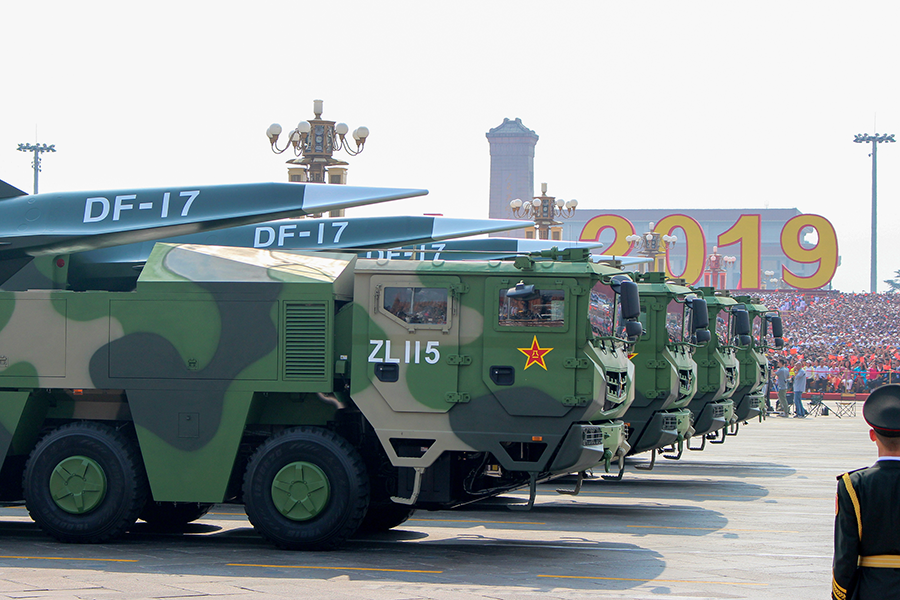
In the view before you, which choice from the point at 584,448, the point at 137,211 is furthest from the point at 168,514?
the point at 137,211

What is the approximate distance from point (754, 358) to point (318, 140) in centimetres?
1069

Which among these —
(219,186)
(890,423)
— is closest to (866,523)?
(890,423)

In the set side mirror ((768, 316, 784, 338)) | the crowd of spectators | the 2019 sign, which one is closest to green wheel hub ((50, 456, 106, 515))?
side mirror ((768, 316, 784, 338))

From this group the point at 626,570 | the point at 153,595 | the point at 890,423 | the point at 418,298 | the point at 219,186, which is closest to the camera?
the point at 890,423

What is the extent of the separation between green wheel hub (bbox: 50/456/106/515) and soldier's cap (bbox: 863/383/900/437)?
7.57 m

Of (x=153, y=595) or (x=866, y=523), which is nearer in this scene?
(x=866, y=523)

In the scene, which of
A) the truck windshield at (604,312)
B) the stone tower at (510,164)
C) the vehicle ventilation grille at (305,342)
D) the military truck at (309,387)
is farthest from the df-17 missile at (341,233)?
the stone tower at (510,164)

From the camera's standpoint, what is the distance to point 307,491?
9734mm

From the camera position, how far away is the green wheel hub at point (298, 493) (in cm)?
974

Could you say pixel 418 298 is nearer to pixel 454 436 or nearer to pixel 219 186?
pixel 454 436

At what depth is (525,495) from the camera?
14.9 metres

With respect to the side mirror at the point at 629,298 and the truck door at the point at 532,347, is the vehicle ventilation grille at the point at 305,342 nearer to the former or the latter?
the truck door at the point at 532,347

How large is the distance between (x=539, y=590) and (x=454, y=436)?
1.90m

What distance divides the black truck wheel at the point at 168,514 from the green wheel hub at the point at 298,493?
6.45 feet
